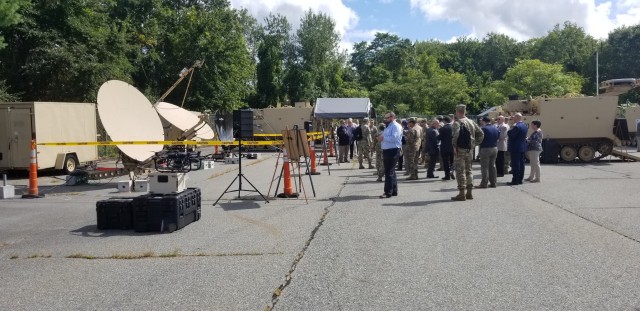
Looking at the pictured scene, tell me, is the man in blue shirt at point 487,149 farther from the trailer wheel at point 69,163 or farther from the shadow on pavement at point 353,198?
the trailer wheel at point 69,163

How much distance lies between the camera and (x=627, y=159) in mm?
23531

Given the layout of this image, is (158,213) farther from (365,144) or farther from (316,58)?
(316,58)

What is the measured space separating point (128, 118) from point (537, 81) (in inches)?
1959

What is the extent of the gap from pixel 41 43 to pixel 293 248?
2626cm

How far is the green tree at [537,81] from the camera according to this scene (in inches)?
2223

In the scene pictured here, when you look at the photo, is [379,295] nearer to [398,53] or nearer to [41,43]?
[41,43]

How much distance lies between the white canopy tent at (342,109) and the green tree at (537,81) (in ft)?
96.6

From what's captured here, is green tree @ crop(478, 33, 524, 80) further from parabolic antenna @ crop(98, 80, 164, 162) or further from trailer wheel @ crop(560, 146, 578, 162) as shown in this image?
parabolic antenna @ crop(98, 80, 164, 162)

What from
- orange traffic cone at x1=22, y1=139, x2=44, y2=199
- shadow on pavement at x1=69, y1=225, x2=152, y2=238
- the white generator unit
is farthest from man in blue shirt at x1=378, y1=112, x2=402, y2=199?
orange traffic cone at x1=22, y1=139, x2=44, y2=199

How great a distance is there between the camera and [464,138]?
40.9 feet

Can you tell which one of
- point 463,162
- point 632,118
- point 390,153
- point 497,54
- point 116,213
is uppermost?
point 497,54

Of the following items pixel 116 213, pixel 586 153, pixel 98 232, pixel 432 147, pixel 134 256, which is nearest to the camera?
pixel 134 256

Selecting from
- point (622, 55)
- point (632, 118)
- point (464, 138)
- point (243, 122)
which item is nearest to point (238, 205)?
point (243, 122)

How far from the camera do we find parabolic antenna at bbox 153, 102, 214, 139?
2364cm
